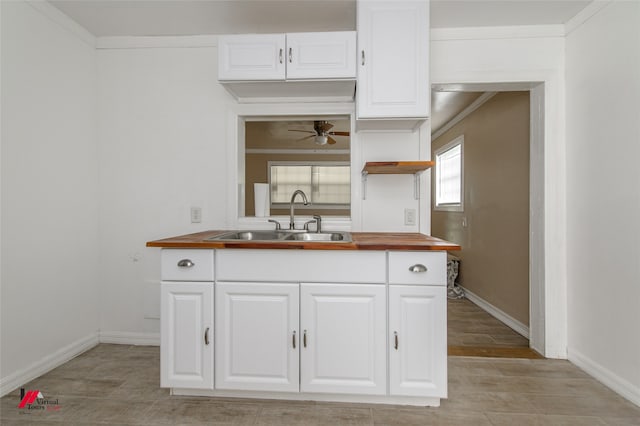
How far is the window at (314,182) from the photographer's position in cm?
513

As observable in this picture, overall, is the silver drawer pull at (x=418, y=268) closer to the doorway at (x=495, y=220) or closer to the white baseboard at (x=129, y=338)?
the doorway at (x=495, y=220)

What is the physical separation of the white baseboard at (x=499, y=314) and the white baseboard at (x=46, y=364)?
11.3 ft

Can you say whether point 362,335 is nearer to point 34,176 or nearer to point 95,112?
point 34,176

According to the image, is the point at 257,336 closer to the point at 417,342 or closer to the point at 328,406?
the point at 328,406

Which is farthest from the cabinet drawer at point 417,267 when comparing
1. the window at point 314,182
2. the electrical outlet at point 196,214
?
the window at point 314,182

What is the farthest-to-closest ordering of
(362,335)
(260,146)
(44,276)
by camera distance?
1. (260,146)
2. (44,276)
3. (362,335)

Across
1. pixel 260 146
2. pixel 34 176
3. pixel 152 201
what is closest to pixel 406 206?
pixel 152 201

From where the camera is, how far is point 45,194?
2184 millimetres

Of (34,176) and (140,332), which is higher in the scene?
(34,176)

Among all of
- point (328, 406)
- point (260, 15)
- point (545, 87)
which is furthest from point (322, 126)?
point (328, 406)

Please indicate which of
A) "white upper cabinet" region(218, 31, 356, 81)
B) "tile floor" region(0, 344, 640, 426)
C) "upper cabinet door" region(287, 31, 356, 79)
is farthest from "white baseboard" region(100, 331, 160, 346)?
"upper cabinet door" region(287, 31, 356, 79)

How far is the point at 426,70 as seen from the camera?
205 cm

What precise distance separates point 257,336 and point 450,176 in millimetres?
4061

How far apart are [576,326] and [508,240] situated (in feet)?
3.46
